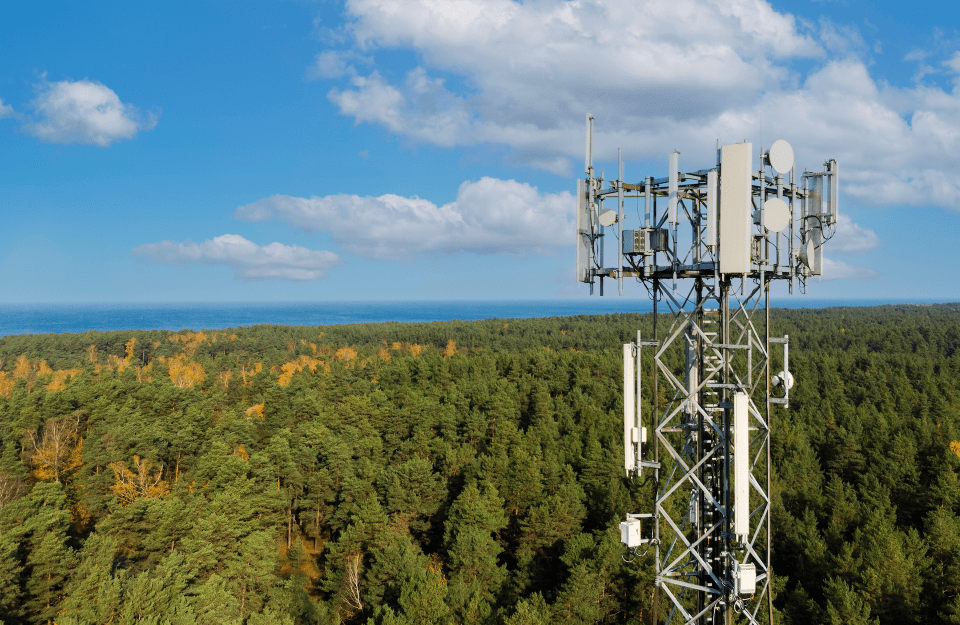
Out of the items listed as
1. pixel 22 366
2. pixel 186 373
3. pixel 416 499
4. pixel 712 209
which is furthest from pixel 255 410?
pixel 22 366

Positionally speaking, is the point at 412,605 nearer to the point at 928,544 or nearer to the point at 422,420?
the point at 928,544

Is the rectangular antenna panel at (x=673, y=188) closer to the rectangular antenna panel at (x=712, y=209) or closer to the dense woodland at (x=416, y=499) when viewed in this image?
the rectangular antenna panel at (x=712, y=209)

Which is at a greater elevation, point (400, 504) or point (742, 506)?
point (742, 506)

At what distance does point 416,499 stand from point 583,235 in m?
35.0

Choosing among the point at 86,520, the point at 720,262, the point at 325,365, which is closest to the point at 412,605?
the point at 720,262

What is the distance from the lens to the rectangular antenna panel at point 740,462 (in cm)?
1120

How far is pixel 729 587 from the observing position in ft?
38.5

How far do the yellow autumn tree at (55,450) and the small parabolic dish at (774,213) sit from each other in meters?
56.2

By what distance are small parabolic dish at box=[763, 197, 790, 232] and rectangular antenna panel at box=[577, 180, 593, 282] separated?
3.56 metres

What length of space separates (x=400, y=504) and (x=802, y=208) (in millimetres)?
36346

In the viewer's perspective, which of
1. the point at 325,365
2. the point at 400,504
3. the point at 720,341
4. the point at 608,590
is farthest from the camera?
the point at 325,365

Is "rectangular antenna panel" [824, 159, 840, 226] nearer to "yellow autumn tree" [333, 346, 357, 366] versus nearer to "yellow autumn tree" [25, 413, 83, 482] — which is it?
"yellow autumn tree" [25, 413, 83, 482]

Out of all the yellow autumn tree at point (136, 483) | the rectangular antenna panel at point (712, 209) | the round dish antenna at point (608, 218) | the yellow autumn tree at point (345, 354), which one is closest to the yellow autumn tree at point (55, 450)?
the yellow autumn tree at point (136, 483)

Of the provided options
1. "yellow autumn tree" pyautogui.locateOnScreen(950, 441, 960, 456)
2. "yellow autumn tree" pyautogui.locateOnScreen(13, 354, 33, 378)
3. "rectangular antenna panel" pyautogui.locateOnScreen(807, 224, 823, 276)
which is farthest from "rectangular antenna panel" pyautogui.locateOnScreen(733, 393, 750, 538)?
"yellow autumn tree" pyautogui.locateOnScreen(13, 354, 33, 378)
